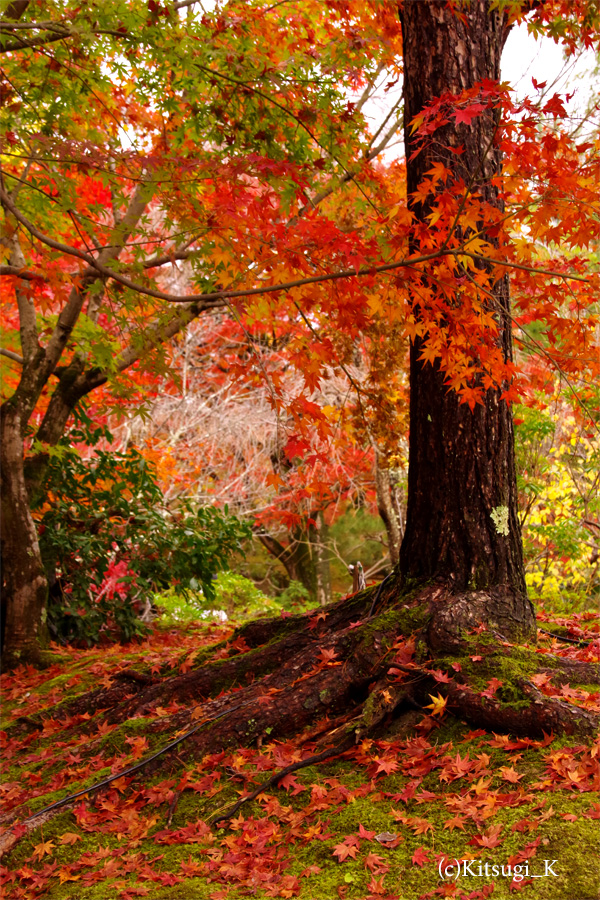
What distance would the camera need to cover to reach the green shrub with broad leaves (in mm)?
6996

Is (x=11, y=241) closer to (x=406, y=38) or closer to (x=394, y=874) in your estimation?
(x=406, y=38)

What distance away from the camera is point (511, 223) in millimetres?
4297

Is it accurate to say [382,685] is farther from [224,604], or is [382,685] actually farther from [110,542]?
[224,604]

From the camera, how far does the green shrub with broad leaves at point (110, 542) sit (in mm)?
6996

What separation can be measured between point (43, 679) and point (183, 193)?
162 inches

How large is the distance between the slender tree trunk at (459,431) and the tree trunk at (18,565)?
3.89m

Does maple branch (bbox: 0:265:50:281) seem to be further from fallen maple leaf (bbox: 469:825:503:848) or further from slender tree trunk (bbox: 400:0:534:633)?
fallen maple leaf (bbox: 469:825:503:848)

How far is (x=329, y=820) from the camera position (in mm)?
2791

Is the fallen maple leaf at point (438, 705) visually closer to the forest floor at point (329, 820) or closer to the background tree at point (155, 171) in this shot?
the forest floor at point (329, 820)

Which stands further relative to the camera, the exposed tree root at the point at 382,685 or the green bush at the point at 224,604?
the green bush at the point at 224,604

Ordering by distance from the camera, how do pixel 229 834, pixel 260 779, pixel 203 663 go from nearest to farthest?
pixel 229 834 < pixel 260 779 < pixel 203 663

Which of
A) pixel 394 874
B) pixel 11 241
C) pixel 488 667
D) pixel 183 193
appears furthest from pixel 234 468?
pixel 394 874

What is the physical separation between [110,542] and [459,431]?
473 cm

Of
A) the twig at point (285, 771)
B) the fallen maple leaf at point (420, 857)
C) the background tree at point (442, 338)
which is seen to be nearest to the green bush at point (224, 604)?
the background tree at point (442, 338)
